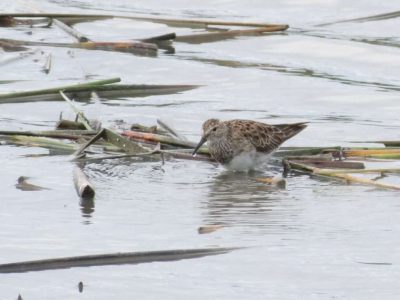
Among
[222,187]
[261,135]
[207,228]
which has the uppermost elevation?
[261,135]

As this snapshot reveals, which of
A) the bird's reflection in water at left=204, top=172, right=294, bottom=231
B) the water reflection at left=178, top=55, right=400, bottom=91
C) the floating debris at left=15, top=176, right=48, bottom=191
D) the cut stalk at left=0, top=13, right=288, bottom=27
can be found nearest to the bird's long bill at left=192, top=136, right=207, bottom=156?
the bird's reflection in water at left=204, top=172, right=294, bottom=231

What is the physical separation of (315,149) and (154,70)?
12.3 feet

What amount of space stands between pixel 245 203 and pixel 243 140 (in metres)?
1.66

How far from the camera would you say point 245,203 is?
9.02 metres

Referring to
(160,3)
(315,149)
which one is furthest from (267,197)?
(160,3)

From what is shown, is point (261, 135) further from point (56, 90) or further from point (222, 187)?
point (56, 90)

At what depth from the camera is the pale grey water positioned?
707 centimetres

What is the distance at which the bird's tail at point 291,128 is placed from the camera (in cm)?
1061

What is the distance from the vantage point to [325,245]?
7.79m

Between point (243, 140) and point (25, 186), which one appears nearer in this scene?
point (25, 186)

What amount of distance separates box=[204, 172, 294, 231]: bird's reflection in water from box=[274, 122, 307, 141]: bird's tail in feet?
1.75

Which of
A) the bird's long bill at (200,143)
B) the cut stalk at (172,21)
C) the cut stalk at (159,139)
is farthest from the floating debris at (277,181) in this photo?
the cut stalk at (172,21)

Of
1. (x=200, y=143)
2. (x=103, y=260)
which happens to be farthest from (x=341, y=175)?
(x=103, y=260)

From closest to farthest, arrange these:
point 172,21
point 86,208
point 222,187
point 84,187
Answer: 1. point 86,208
2. point 84,187
3. point 222,187
4. point 172,21
